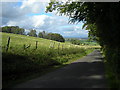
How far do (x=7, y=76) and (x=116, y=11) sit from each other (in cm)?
786

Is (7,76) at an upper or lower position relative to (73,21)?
lower

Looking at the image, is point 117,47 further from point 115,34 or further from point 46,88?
point 46,88

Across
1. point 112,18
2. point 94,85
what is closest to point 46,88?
point 94,85

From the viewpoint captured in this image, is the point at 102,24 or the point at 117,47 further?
the point at 102,24

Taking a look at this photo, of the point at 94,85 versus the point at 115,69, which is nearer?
the point at 94,85

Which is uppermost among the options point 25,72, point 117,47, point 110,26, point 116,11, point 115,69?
point 116,11

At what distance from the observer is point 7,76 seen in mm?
9000

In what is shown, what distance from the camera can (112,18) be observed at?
27.8ft

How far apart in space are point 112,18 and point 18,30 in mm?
88077

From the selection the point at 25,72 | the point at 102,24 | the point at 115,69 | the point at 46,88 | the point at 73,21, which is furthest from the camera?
the point at 73,21

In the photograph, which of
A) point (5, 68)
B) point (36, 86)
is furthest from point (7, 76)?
point (36, 86)

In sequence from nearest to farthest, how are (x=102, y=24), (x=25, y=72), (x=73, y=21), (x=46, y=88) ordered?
(x=46, y=88)
(x=102, y=24)
(x=25, y=72)
(x=73, y=21)

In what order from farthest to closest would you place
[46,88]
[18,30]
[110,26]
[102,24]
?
[18,30], [102,24], [110,26], [46,88]

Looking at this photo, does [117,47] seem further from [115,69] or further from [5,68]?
[5,68]
